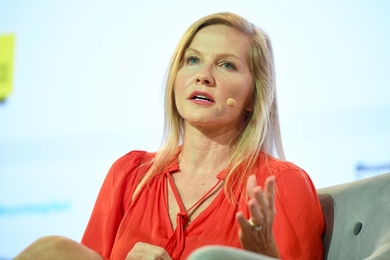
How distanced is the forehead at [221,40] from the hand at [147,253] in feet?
1.82

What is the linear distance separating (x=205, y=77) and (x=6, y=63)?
58.2 inches

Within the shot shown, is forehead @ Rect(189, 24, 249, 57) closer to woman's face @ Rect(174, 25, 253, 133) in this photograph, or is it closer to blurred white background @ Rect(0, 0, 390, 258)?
woman's face @ Rect(174, 25, 253, 133)

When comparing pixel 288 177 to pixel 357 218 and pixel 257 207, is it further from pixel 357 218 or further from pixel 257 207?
pixel 257 207

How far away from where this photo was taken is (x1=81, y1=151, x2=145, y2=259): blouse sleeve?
67.3 inches

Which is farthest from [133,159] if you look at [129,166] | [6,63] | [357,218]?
[6,63]

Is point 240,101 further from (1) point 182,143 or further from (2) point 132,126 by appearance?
Result: (2) point 132,126

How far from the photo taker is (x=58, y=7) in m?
2.86

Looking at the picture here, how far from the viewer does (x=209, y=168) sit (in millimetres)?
1749

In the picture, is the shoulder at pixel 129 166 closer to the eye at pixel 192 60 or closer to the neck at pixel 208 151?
the neck at pixel 208 151

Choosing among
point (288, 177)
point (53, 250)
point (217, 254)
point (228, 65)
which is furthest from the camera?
point (228, 65)

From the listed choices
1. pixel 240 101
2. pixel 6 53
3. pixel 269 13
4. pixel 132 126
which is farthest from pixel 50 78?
pixel 240 101

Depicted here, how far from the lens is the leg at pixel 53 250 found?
1266 mm

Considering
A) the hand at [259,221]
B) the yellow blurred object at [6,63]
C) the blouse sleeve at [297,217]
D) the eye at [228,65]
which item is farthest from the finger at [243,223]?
the yellow blurred object at [6,63]

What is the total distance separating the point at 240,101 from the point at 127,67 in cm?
97
